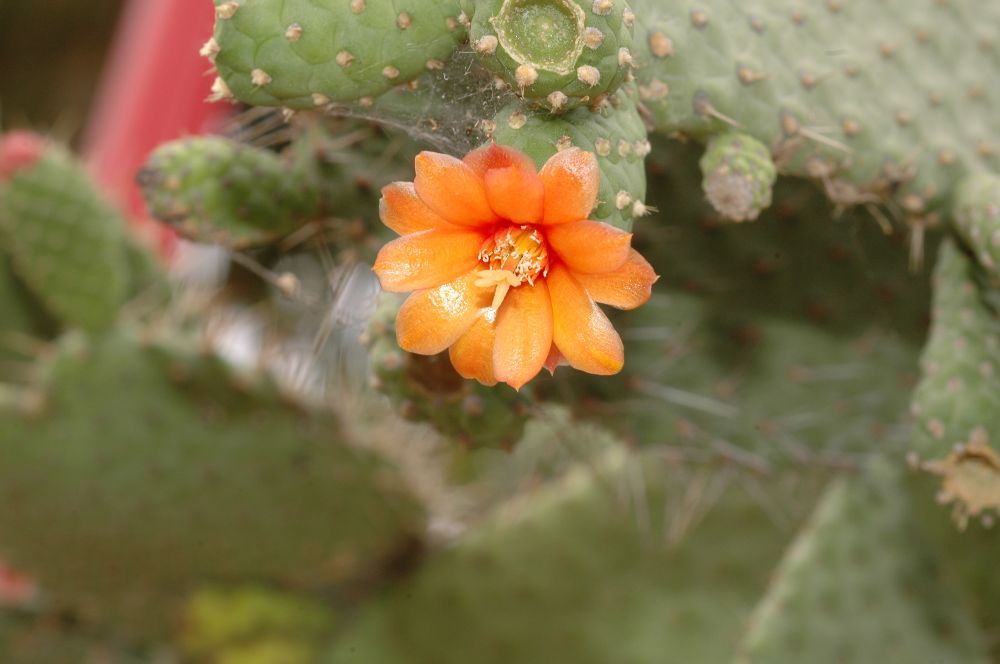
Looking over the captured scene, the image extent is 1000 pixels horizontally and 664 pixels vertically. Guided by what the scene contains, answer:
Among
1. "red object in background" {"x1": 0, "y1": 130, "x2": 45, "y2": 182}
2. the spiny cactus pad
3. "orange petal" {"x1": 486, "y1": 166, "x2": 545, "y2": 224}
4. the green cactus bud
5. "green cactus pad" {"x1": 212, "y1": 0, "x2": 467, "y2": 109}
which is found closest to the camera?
"orange petal" {"x1": 486, "y1": 166, "x2": 545, "y2": 224}

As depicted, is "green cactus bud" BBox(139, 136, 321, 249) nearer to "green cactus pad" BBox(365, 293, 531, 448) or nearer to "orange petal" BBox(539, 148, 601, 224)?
"green cactus pad" BBox(365, 293, 531, 448)

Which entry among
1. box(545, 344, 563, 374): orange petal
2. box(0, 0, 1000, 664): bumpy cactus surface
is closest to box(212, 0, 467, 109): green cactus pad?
box(0, 0, 1000, 664): bumpy cactus surface

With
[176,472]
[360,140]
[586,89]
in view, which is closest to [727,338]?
[360,140]

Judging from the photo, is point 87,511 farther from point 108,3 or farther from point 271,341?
point 108,3

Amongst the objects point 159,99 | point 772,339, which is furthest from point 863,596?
point 159,99

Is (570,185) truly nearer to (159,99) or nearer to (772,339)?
(772,339)

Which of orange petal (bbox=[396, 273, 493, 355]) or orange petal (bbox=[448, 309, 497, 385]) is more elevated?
orange petal (bbox=[396, 273, 493, 355])

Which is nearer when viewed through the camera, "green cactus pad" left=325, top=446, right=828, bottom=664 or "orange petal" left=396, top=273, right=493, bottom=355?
"orange petal" left=396, top=273, right=493, bottom=355

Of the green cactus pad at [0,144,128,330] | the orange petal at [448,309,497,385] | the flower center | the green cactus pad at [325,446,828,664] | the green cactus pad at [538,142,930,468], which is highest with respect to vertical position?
the flower center
